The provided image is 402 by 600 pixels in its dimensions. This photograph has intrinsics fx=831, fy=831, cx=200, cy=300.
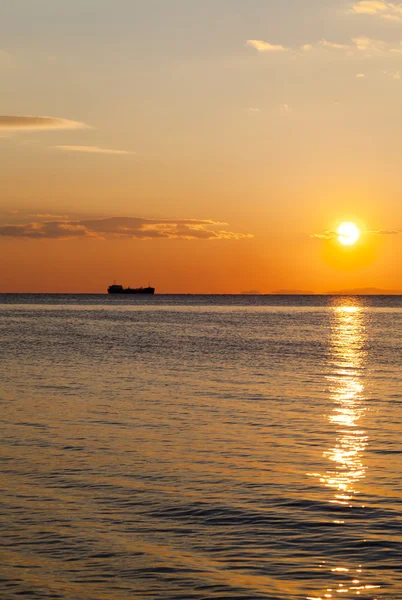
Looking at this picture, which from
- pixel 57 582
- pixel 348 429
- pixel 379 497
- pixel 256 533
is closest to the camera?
pixel 57 582

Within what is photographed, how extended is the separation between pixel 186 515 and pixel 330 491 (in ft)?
12.9

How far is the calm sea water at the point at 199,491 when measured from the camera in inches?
555

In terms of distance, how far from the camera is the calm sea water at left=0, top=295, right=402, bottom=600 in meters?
14.1

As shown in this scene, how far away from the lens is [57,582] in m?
13.8

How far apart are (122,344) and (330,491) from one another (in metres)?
58.3

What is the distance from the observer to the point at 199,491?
64.1 feet

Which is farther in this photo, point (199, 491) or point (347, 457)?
point (347, 457)

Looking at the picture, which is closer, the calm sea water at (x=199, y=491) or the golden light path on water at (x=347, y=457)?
the golden light path on water at (x=347, y=457)

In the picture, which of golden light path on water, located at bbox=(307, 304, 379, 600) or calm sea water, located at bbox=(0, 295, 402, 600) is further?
calm sea water, located at bbox=(0, 295, 402, 600)

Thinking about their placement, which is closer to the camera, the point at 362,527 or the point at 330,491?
the point at 362,527

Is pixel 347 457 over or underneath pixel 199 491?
over

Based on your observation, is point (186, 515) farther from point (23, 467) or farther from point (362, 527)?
point (23, 467)

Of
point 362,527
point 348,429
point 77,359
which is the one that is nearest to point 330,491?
point 362,527

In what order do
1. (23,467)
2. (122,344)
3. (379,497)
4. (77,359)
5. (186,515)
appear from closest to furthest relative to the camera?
(186,515), (379,497), (23,467), (77,359), (122,344)
